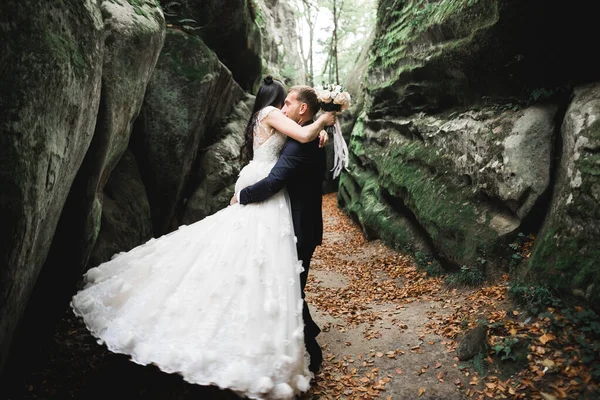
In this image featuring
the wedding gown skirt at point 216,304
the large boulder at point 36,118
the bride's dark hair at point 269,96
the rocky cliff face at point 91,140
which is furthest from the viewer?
the bride's dark hair at point 269,96

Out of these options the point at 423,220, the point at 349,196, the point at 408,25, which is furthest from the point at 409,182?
the point at 349,196

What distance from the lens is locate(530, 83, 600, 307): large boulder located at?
4.18 meters

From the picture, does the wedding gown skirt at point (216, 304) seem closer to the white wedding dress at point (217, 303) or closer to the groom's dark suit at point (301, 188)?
the white wedding dress at point (217, 303)

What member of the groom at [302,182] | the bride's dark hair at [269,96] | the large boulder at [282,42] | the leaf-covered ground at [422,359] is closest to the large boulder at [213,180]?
the leaf-covered ground at [422,359]

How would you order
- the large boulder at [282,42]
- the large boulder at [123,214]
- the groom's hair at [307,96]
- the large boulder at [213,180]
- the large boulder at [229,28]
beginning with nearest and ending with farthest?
the groom's hair at [307,96], the large boulder at [123,214], the large boulder at [229,28], the large boulder at [213,180], the large boulder at [282,42]

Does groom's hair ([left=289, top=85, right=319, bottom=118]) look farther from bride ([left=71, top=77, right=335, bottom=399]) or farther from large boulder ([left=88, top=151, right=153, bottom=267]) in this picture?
large boulder ([left=88, top=151, right=153, bottom=267])

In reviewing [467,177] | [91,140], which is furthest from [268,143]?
[467,177]

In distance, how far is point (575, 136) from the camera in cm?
503

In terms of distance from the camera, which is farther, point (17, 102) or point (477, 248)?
point (477, 248)

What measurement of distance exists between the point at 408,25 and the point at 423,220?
583 centimetres

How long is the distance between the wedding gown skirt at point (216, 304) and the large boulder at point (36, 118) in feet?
2.28

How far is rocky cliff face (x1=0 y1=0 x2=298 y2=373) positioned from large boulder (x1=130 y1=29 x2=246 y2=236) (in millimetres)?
21

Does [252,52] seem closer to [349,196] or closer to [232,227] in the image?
[349,196]

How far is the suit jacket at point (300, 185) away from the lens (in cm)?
374
